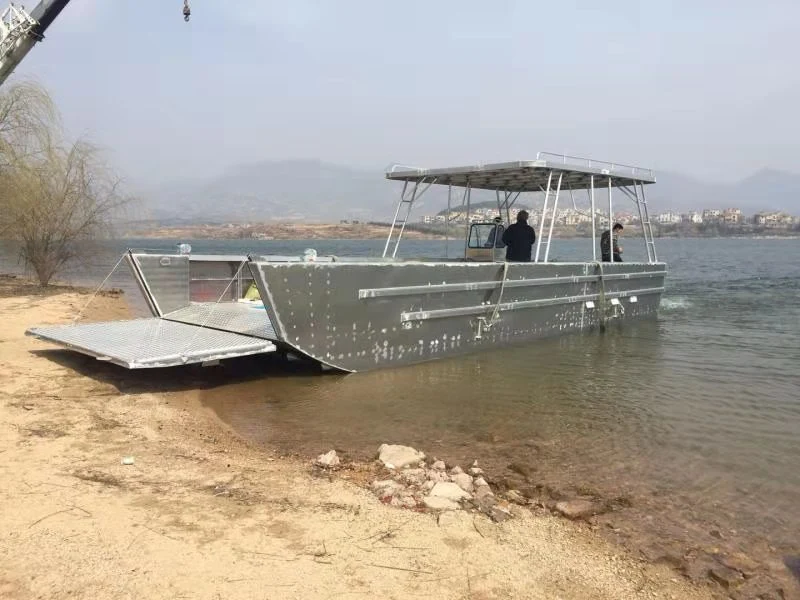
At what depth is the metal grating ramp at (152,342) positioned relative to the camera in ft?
22.1

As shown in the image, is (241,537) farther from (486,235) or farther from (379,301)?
(486,235)

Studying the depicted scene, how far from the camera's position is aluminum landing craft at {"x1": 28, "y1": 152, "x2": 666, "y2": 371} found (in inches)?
291

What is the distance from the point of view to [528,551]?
367 cm

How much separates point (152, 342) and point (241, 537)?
15.0 ft

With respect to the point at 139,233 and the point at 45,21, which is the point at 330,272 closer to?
the point at 45,21

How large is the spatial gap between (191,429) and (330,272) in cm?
261

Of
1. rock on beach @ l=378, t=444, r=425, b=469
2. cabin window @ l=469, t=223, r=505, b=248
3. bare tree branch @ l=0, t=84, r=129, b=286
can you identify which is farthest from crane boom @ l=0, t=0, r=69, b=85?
rock on beach @ l=378, t=444, r=425, b=469

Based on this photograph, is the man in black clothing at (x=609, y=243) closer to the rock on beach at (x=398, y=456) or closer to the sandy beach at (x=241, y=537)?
the rock on beach at (x=398, y=456)

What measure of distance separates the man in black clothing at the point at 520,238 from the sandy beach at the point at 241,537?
7641mm

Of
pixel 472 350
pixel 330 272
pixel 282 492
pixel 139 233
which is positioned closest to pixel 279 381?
pixel 330 272

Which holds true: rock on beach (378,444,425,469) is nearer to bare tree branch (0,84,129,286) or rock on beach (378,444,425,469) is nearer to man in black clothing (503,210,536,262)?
man in black clothing (503,210,536,262)

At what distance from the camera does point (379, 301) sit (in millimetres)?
8305

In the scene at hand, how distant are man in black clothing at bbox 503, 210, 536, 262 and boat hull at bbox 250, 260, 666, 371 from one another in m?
0.78

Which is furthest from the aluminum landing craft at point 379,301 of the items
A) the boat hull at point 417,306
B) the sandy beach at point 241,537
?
the sandy beach at point 241,537
